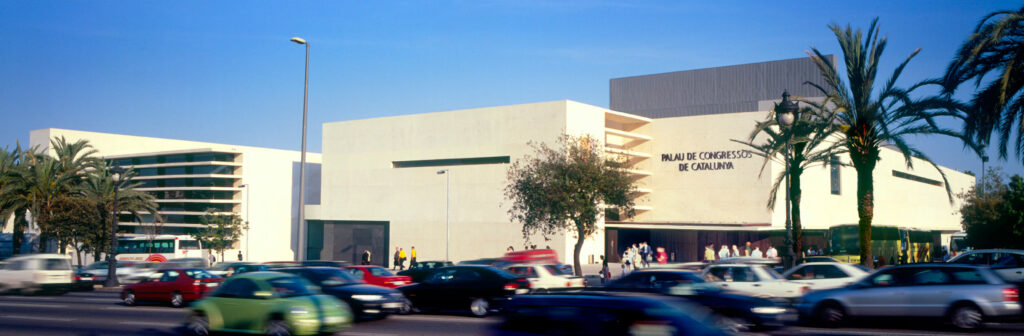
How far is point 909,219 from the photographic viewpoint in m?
80.4

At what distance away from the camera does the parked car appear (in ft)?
69.6

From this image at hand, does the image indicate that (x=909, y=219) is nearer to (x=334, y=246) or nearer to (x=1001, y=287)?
(x=334, y=246)

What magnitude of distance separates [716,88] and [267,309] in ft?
247

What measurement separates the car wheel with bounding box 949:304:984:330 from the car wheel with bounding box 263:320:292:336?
1171 cm

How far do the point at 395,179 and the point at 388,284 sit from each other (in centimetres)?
4156

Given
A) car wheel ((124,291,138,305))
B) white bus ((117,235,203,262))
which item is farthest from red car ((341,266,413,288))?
white bus ((117,235,203,262))

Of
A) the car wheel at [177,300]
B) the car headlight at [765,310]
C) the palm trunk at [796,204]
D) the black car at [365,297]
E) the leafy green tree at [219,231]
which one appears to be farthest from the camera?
the leafy green tree at [219,231]

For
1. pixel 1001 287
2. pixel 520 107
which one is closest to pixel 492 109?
pixel 520 107

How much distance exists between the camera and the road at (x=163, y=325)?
14188 mm

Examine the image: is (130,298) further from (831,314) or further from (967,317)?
(967,317)

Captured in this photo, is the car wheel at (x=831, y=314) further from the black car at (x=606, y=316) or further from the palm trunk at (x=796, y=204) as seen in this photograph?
the palm trunk at (x=796, y=204)

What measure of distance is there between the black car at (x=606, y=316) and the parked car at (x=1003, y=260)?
58.8 feet

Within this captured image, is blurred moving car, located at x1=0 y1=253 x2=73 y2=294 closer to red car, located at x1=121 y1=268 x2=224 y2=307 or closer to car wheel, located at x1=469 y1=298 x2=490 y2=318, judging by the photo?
red car, located at x1=121 y1=268 x2=224 y2=307

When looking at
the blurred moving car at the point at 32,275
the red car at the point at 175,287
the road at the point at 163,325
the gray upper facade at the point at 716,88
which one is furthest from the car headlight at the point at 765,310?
the gray upper facade at the point at 716,88
